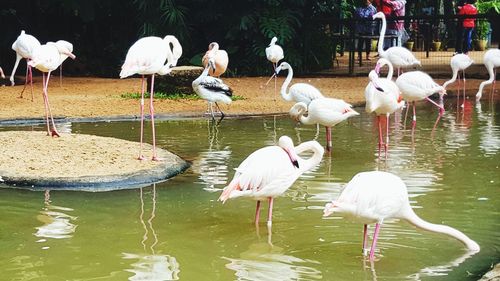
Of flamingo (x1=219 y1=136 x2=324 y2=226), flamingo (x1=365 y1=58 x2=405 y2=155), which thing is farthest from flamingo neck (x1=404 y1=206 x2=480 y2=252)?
flamingo (x1=365 y1=58 x2=405 y2=155)

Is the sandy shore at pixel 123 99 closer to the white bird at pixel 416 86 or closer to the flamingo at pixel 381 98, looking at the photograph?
the white bird at pixel 416 86

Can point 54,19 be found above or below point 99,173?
above

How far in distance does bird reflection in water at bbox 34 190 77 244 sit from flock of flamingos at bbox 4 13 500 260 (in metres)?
1.12

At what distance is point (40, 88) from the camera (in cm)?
1642

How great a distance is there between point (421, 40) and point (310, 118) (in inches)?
656

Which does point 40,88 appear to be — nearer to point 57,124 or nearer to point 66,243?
point 57,124

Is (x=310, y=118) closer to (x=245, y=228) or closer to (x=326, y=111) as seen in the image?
(x=326, y=111)

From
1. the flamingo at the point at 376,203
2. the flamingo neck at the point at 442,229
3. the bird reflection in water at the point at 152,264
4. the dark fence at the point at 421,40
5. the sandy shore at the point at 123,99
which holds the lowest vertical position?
the bird reflection in water at the point at 152,264

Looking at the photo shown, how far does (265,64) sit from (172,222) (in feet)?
44.6

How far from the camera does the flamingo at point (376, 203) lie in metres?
5.10

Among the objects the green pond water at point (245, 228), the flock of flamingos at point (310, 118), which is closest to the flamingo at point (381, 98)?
the flock of flamingos at point (310, 118)

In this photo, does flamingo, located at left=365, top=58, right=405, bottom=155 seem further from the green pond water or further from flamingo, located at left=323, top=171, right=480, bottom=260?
flamingo, located at left=323, top=171, right=480, bottom=260

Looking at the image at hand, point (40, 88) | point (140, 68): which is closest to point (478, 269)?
point (140, 68)

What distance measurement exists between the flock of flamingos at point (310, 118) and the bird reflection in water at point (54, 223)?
1.12 metres
